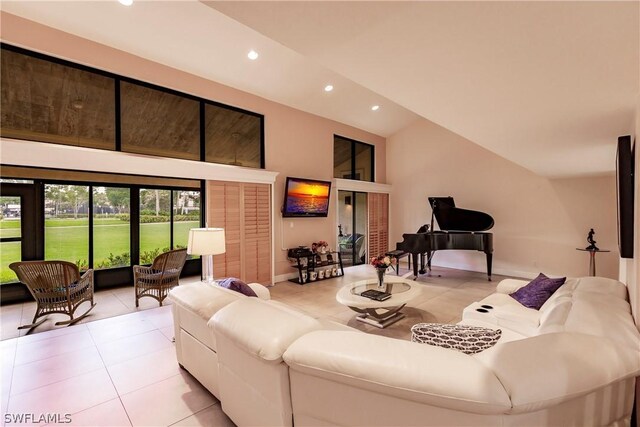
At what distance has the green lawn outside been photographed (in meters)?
4.61

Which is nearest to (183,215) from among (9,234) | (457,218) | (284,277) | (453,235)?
(9,234)

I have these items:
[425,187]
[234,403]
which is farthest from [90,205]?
[425,187]

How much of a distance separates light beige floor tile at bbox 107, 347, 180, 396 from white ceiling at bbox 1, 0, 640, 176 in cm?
278

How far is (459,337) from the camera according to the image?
5.09ft

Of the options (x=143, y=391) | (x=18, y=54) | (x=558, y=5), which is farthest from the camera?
(x=18, y=54)

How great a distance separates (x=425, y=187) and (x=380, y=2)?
23.6 feet

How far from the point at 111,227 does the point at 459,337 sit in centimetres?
656

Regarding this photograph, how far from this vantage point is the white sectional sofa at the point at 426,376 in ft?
3.06

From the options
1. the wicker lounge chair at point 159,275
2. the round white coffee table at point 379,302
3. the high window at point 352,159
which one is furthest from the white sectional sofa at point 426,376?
the high window at point 352,159

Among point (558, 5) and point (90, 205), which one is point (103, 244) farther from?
point (558, 5)

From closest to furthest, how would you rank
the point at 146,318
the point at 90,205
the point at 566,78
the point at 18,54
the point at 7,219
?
1. the point at 566,78
2. the point at 18,54
3. the point at 146,318
4. the point at 7,219
5. the point at 90,205

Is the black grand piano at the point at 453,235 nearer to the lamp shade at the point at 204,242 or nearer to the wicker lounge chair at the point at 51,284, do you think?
the lamp shade at the point at 204,242

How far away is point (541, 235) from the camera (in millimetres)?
6078

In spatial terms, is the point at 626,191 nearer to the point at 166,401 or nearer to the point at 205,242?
the point at 205,242
